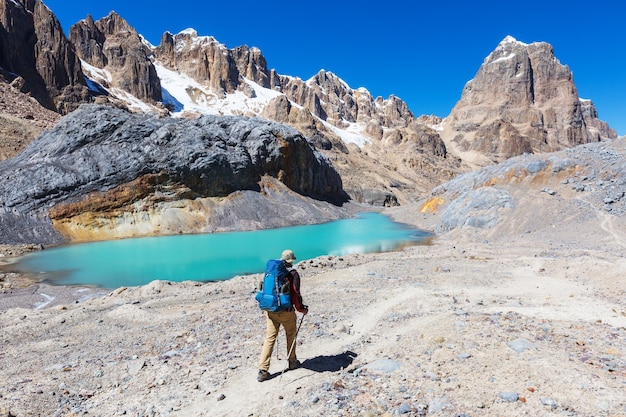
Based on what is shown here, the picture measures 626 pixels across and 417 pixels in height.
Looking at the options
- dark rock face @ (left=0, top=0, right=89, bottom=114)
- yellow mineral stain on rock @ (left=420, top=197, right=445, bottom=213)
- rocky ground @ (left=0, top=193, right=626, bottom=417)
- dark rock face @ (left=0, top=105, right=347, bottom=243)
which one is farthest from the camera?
dark rock face @ (left=0, top=0, right=89, bottom=114)

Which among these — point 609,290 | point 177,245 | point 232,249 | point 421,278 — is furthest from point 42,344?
point 177,245

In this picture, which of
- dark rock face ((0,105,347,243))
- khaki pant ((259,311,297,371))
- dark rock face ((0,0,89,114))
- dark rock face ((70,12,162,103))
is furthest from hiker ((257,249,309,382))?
dark rock face ((70,12,162,103))

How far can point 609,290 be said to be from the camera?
11.7 m

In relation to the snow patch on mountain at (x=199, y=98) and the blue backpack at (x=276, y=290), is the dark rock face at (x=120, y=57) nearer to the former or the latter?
the snow patch on mountain at (x=199, y=98)

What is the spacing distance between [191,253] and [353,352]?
25953 millimetres

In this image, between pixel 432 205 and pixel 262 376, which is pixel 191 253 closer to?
pixel 262 376

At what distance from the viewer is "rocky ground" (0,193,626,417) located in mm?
5223

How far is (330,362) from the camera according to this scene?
6.98 metres

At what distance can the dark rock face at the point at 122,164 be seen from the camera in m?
40.2

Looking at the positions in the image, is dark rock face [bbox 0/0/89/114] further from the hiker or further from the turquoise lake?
the hiker

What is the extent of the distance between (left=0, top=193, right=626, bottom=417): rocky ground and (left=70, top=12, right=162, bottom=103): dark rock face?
479 feet

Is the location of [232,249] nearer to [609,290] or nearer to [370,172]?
[609,290]

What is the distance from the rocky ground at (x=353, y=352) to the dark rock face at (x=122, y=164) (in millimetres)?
32150

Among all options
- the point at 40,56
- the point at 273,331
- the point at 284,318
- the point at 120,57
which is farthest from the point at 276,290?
the point at 120,57
